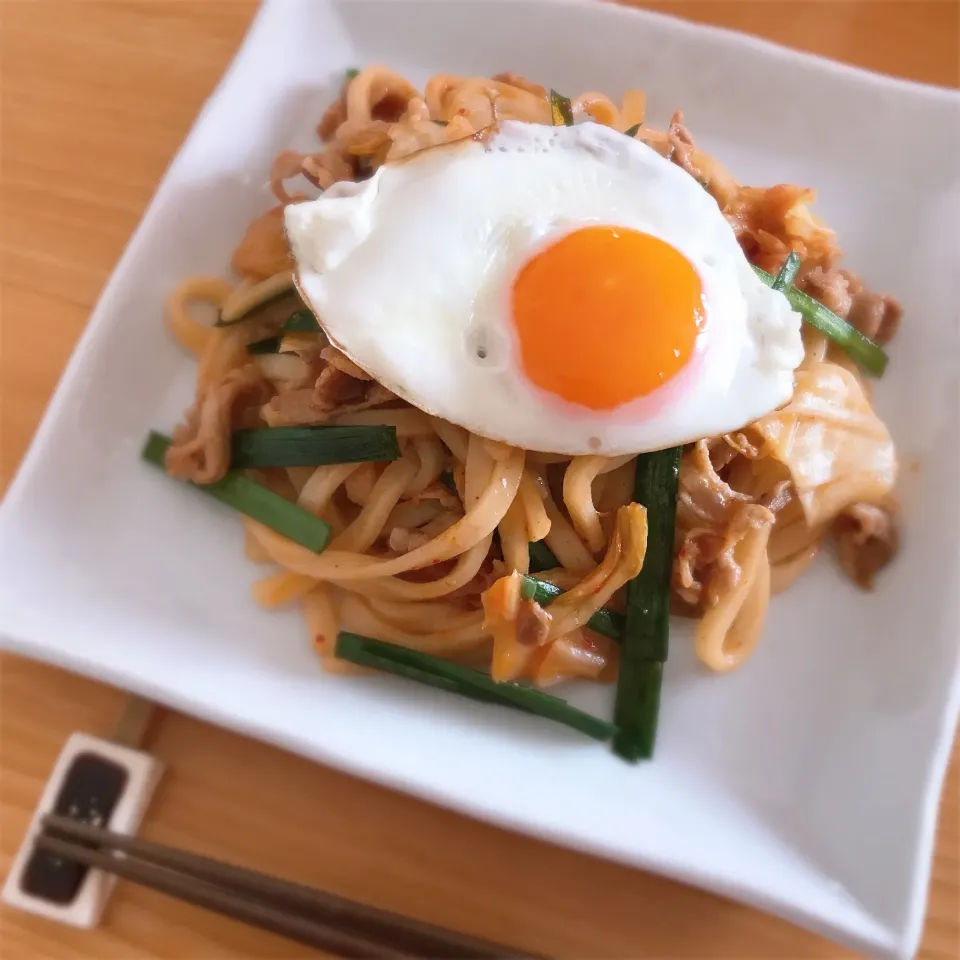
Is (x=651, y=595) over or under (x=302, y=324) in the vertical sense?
under

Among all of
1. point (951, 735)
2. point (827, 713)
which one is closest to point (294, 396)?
point (827, 713)

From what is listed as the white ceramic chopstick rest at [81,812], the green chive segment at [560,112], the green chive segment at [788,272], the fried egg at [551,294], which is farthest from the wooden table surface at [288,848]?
the green chive segment at [560,112]

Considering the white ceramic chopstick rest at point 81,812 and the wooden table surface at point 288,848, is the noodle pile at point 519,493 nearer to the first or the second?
the wooden table surface at point 288,848

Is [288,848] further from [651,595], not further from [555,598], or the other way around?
[651,595]

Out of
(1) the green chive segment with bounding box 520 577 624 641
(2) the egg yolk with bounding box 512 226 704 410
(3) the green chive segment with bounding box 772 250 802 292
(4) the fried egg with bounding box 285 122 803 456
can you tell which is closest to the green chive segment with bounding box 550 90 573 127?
(4) the fried egg with bounding box 285 122 803 456

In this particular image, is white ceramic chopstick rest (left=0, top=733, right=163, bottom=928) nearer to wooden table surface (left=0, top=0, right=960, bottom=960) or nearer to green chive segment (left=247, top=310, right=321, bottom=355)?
wooden table surface (left=0, top=0, right=960, bottom=960)

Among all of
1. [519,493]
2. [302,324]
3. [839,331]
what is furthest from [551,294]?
[839,331]
